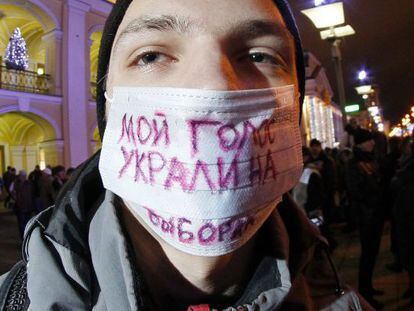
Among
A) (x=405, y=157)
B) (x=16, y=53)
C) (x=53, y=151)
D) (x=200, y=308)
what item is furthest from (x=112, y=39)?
(x=16, y=53)

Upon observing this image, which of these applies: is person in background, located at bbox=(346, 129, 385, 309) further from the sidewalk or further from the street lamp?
the street lamp

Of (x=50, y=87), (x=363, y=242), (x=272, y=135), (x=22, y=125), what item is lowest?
(x=363, y=242)

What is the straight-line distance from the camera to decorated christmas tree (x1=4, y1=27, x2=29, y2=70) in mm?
12234

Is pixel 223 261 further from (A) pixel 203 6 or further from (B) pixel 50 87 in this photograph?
(B) pixel 50 87

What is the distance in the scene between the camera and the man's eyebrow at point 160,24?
34.2 inches

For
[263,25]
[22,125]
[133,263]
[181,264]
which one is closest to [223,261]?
[181,264]

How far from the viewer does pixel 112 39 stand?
1086 millimetres

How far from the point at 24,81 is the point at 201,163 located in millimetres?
13533

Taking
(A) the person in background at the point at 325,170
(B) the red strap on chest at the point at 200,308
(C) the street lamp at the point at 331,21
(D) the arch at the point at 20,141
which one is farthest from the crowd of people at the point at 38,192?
(D) the arch at the point at 20,141

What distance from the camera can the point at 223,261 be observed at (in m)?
0.84

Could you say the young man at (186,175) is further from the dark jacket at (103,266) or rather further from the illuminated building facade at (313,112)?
the illuminated building facade at (313,112)

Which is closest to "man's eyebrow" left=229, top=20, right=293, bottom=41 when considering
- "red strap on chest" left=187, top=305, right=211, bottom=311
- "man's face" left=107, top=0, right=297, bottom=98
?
"man's face" left=107, top=0, right=297, bottom=98

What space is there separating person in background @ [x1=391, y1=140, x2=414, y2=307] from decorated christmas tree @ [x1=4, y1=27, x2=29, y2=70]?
40.0ft

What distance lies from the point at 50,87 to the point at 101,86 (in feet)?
42.7
